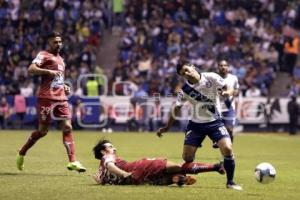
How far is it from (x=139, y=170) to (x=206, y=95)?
1.64 m

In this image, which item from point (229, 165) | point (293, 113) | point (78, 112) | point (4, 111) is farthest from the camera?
point (4, 111)

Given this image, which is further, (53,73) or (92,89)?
(92,89)

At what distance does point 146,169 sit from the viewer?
13.1 meters

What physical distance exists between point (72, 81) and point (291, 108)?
9478 millimetres

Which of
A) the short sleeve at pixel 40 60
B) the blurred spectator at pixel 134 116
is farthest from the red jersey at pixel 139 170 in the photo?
the blurred spectator at pixel 134 116

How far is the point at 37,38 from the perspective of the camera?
38969 millimetres

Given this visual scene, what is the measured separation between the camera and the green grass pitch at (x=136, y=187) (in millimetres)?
11914

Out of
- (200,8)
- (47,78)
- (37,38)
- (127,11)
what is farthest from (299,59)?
(47,78)

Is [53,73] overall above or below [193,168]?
above

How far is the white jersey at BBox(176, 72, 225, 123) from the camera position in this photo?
1317 centimetres

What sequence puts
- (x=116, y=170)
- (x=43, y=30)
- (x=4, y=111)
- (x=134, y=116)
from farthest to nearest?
(x=43, y=30) → (x=4, y=111) → (x=134, y=116) → (x=116, y=170)

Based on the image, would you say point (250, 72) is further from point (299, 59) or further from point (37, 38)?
point (37, 38)

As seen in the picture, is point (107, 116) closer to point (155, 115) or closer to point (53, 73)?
point (155, 115)

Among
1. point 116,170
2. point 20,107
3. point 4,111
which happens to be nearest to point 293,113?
point 20,107
